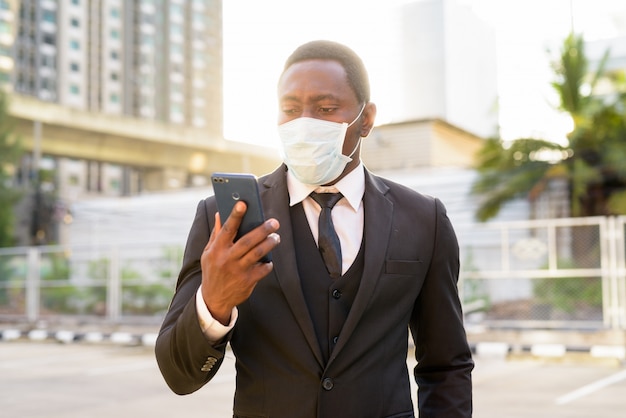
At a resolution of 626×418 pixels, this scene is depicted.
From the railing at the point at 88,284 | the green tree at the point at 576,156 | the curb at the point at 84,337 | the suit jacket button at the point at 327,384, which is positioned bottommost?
the curb at the point at 84,337

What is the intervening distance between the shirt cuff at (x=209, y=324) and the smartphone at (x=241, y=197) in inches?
7.2

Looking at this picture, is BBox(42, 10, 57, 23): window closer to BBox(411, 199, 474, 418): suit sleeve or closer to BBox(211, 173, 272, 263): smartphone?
BBox(411, 199, 474, 418): suit sleeve

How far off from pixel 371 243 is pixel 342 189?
18cm

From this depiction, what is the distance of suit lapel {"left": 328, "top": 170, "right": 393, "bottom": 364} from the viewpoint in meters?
1.75

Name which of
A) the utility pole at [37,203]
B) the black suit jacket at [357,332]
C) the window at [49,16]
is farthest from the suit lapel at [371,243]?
the window at [49,16]

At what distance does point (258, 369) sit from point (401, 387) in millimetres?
346

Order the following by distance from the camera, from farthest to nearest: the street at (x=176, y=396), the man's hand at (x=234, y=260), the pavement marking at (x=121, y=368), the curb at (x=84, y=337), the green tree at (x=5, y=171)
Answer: the green tree at (x=5, y=171) < the curb at (x=84, y=337) < the pavement marking at (x=121, y=368) < the street at (x=176, y=396) < the man's hand at (x=234, y=260)

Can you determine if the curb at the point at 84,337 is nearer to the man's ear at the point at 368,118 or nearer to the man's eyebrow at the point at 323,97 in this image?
the man's ear at the point at 368,118

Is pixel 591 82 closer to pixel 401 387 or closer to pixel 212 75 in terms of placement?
pixel 401 387

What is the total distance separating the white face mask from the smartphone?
38 centimetres

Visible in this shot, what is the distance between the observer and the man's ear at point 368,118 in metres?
2.01

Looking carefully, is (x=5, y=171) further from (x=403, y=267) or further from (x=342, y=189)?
(x=403, y=267)

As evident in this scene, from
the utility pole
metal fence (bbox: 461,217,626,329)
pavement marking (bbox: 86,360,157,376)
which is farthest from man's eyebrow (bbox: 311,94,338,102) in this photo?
the utility pole

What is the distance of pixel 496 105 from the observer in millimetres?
16688
